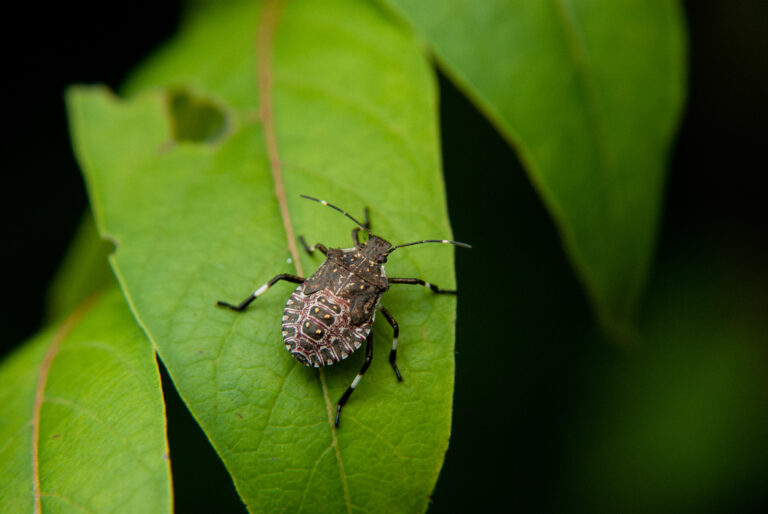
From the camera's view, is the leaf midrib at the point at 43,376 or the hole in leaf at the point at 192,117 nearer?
the leaf midrib at the point at 43,376

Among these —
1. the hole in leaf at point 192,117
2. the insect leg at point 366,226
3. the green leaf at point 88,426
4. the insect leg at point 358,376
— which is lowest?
the green leaf at point 88,426

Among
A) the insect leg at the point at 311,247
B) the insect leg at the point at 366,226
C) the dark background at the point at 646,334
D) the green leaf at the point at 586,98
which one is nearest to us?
the insect leg at the point at 311,247

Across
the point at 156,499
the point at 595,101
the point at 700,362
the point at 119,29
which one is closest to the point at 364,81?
the point at 595,101

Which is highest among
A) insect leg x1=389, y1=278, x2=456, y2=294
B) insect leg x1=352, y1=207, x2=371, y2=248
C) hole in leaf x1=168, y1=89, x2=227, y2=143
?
hole in leaf x1=168, y1=89, x2=227, y2=143

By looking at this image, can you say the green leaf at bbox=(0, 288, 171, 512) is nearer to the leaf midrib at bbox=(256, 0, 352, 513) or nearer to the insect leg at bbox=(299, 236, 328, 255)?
the leaf midrib at bbox=(256, 0, 352, 513)

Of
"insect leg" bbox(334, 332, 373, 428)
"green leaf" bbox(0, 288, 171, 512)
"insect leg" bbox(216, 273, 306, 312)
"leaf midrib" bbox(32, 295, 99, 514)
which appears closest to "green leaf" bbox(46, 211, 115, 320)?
"leaf midrib" bbox(32, 295, 99, 514)

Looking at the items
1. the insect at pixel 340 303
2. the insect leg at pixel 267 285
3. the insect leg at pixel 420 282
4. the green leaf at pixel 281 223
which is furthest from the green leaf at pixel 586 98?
the insect leg at pixel 267 285

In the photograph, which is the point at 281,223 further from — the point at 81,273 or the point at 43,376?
the point at 81,273

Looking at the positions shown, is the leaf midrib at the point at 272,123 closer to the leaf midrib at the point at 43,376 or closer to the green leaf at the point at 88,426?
the green leaf at the point at 88,426
